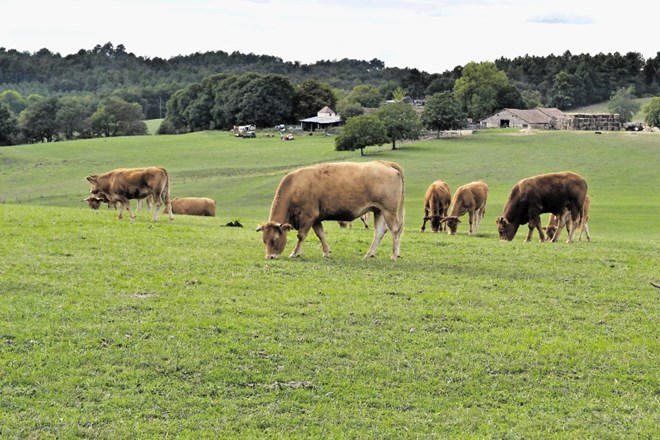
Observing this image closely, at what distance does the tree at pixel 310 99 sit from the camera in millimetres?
145375

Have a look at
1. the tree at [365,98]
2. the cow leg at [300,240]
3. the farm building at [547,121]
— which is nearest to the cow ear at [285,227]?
the cow leg at [300,240]

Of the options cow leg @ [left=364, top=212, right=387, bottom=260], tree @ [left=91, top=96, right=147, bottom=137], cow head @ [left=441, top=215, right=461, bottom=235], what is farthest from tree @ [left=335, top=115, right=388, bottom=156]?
cow leg @ [left=364, top=212, right=387, bottom=260]

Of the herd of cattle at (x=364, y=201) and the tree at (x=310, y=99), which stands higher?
the tree at (x=310, y=99)

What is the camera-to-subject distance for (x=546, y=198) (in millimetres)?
25844

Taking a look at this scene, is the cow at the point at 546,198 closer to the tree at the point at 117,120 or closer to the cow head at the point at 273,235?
the cow head at the point at 273,235


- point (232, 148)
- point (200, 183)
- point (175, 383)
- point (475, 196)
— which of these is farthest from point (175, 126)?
point (175, 383)

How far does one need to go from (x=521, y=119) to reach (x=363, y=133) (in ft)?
176

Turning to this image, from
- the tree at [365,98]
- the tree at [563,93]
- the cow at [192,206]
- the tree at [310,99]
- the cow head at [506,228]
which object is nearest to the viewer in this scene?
the cow head at [506,228]

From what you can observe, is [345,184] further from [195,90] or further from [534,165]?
[195,90]

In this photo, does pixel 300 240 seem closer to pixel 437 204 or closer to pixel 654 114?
pixel 437 204

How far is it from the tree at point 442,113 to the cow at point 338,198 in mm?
92410

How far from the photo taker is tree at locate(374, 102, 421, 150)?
98.6 m

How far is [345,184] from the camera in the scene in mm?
19359

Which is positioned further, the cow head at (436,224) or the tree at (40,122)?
the tree at (40,122)
